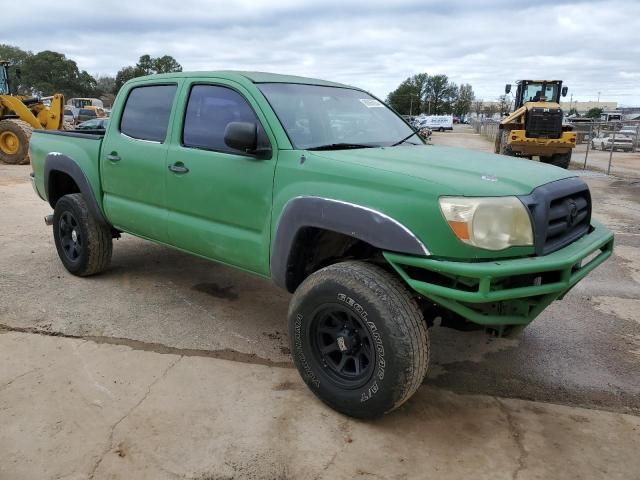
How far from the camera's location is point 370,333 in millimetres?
2811

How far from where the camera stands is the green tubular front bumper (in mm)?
2545

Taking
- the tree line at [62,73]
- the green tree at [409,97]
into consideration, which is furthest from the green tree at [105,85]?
the green tree at [409,97]

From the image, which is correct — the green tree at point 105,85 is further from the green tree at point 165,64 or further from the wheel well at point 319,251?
the wheel well at point 319,251

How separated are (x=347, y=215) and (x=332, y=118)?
1171 millimetres

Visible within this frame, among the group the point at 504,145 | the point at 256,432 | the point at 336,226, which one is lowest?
the point at 256,432

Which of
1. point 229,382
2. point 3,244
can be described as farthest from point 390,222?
point 3,244

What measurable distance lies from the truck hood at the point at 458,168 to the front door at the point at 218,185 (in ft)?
1.64

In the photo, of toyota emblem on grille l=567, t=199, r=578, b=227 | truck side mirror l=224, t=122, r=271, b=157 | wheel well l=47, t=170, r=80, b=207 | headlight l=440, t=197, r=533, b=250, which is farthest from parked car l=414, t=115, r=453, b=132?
headlight l=440, t=197, r=533, b=250

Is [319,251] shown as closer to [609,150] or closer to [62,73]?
[609,150]

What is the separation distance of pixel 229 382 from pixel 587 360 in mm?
2508

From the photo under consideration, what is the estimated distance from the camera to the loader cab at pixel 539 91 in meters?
19.4

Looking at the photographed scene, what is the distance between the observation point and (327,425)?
2.97 metres

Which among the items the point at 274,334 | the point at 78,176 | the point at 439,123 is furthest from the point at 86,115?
the point at 439,123

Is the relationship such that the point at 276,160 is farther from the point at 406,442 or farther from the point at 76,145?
the point at 76,145
